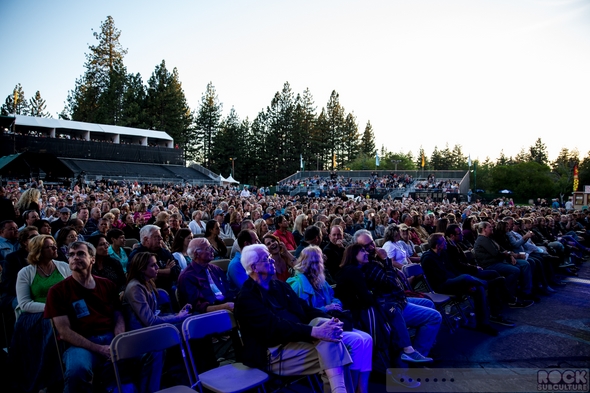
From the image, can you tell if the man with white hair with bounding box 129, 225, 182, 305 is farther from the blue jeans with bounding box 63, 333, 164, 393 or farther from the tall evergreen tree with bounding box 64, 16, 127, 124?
the tall evergreen tree with bounding box 64, 16, 127, 124

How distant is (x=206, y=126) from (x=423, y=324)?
5727 centimetres

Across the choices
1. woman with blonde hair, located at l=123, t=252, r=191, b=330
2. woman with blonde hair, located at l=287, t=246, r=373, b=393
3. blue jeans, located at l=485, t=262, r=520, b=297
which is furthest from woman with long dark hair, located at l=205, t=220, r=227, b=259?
blue jeans, located at l=485, t=262, r=520, b=297

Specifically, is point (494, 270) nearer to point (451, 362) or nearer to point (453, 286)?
point (453, 286)

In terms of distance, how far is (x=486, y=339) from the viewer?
16.7ft

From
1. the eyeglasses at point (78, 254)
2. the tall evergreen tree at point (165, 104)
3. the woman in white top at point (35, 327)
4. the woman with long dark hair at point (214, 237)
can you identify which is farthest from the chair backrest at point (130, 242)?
the tall evergreen tree at point (165, 104)

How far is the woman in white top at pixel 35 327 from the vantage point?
326cm

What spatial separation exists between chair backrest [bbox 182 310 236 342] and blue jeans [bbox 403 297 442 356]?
6.77ft

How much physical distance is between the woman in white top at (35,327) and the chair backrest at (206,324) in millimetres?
1155

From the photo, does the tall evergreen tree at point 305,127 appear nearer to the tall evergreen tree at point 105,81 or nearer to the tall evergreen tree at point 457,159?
the tall evergreen tree at point 105,81

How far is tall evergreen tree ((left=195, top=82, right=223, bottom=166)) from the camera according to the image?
5881 cm

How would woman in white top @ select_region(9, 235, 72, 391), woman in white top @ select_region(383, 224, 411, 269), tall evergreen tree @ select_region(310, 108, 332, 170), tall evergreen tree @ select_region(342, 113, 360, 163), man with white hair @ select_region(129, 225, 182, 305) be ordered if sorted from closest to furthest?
woman in white top @ select_region(9, 235, 72, 391), man with white hair @ select_region(129, 225, 182, 305), woman in white top @ select_region(383, 224, 411, 269), tall evergreen tree @ select_region(310, 108, 332, 170), tall evergreen tree @ select_region(342, 113, 360, 163)

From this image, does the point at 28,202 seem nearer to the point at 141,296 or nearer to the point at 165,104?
the point at 141,296

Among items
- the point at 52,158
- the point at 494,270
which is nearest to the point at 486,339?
the point at 494,270

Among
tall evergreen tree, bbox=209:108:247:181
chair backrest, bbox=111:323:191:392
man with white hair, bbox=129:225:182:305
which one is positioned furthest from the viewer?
tall evergreen tree, bbox=209:108:247:181
